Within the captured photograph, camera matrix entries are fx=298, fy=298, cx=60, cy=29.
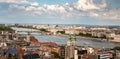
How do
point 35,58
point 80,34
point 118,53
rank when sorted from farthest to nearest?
point 80,34 < point 118,53 < point 35,58

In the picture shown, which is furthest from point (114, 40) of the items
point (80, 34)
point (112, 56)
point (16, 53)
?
point (16, 53)

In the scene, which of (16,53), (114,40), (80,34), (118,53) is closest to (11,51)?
(16,53)

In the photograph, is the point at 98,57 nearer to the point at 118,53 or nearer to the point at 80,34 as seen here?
the point at 118,53

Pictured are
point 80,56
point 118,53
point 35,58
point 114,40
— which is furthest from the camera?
point 114,40

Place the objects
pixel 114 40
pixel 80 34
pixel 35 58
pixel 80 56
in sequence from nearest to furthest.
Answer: pixel 35 58 → pixel 80 56 → pixel 114 40 → pixel 80 34

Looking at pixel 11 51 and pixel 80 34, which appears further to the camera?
pixel 80 34

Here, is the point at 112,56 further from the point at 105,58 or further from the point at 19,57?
the point at 19,57

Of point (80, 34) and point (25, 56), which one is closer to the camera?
point (25, 56)

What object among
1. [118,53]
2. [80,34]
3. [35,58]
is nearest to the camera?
[35,58]
